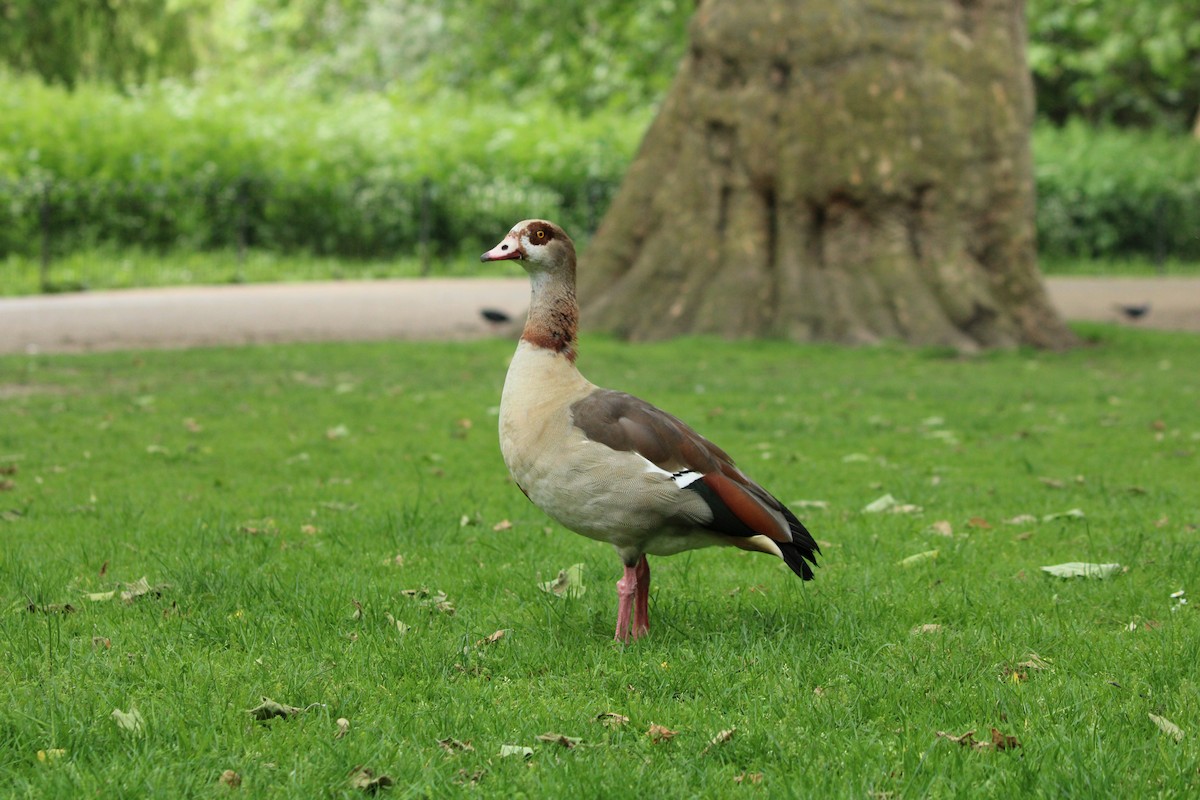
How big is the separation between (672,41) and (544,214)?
441cm

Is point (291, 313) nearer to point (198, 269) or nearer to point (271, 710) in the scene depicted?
point (198, 269)

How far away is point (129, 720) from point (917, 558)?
3.37 m

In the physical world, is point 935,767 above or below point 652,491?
below

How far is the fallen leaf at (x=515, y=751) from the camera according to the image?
3.57 metres

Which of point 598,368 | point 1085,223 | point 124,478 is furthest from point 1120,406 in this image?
point 1085,223

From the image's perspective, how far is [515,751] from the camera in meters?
3.58

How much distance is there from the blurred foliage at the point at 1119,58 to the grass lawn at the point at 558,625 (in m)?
19.0

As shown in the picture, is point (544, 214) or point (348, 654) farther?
point (544, 214)

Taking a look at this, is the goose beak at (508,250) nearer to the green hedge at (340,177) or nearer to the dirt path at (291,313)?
the dirt path at (291,313)

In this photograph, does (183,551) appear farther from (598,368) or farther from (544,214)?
(544,214)

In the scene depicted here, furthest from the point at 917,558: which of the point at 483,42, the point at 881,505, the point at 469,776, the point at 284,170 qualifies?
the point at 483,42

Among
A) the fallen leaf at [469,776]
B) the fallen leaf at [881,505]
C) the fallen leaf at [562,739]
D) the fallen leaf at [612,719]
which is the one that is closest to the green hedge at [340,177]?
the fallen leaf at [881,505]

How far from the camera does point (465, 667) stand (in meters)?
4.31

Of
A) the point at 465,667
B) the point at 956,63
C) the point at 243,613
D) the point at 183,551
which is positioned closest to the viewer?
the point at 465,667
